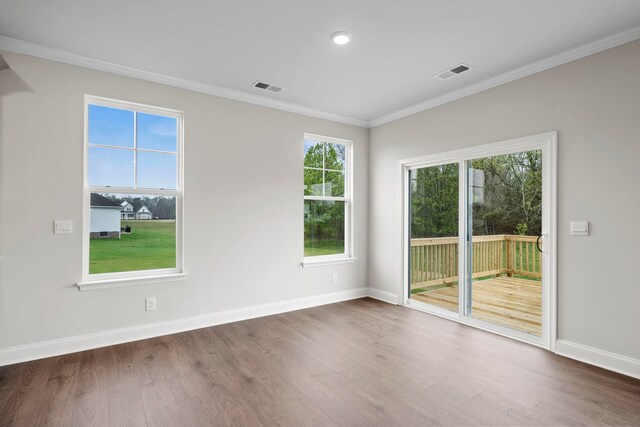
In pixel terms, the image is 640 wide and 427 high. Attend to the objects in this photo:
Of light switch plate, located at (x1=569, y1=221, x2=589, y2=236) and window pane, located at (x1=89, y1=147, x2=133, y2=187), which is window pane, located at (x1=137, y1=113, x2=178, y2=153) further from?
light switch plate, located at (x1=569, y1=221, x2=589, y2=236)

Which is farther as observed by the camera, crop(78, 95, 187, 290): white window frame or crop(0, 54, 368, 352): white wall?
crop(78, 95, 187, 290): white window frame

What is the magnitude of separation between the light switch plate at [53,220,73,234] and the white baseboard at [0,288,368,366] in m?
0.97

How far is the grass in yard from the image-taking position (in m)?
4.76

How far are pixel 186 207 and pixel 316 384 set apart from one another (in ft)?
7.49

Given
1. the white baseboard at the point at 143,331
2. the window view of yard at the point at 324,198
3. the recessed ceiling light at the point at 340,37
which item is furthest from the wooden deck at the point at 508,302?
the recessed ceiling light at the point at 340,37

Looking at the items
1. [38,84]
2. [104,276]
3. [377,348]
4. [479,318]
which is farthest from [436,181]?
[38,84]

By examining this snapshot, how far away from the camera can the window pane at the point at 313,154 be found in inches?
186

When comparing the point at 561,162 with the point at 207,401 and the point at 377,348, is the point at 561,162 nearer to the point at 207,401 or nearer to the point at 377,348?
the point at 377,348

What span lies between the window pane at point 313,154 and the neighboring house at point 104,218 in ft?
7.86

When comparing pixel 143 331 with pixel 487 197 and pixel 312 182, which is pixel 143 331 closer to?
pixel 312 182

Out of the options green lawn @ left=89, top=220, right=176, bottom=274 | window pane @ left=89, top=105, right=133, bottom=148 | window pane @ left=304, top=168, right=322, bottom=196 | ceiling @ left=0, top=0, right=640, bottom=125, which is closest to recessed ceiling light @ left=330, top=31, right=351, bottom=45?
ceiling @ left=0, top=0, right=640, bottom=125

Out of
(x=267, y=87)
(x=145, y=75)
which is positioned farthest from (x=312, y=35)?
(x=145, y=75)

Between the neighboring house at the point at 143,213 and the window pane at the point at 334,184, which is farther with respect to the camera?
the window pane at the point at 334,184

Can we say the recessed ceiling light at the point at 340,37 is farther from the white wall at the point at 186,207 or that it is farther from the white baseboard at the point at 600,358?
the white baseboard at the point at 600,358
